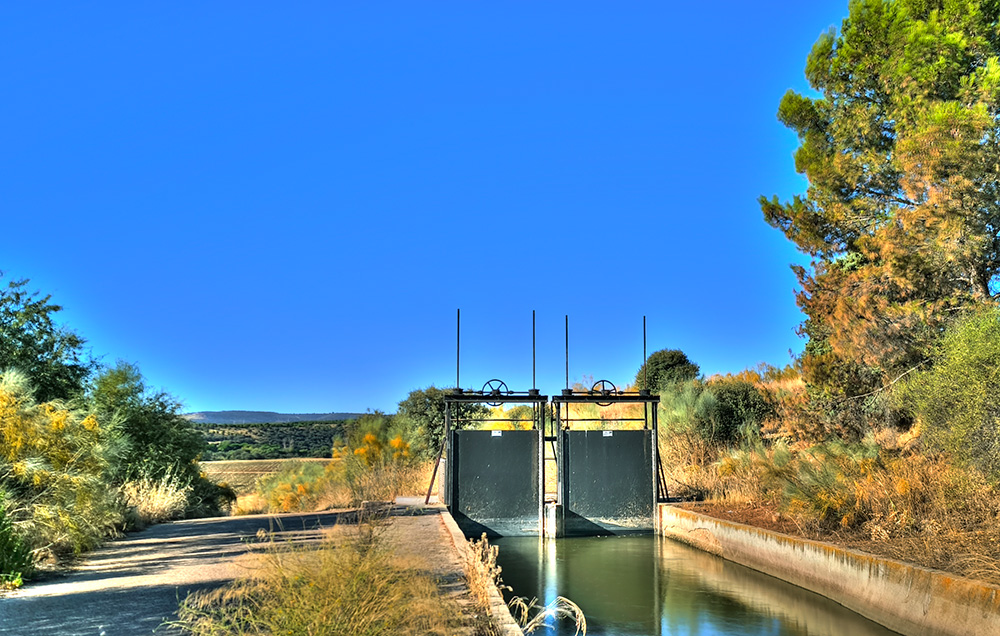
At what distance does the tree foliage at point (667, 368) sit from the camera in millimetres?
33156

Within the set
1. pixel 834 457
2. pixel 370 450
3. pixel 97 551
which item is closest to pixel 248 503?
pixel 370 450

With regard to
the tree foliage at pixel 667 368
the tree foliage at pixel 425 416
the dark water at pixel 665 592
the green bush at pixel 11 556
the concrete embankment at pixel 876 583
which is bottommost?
the dark water at pixel 665 592

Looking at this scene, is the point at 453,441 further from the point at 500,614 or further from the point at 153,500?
the point at 500,614

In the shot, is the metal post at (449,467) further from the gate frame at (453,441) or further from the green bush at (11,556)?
the green bush at (11,556)

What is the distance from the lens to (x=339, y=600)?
5000 mm

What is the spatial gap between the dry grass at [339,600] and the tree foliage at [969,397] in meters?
6.86

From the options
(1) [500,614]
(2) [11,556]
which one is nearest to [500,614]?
(1) [500,614]

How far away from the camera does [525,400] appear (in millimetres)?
17922

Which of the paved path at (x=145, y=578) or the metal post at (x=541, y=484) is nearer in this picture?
the paved path at (x=145, y=578)

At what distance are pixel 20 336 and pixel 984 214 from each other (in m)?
17.1

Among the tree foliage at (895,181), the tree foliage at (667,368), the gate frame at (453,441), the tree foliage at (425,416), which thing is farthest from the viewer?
the tree foliage at (667,368)

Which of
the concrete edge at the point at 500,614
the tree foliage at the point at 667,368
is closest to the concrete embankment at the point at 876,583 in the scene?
the concrete edge at the point at 500,614

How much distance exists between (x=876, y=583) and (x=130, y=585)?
810 centimetres

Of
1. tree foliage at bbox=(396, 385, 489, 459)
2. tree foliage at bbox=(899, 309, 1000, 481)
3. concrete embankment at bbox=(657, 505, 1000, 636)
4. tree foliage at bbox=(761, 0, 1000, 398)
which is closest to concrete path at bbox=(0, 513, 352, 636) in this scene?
concrete embankment at bbox=(657, 505, 1000, 636)
